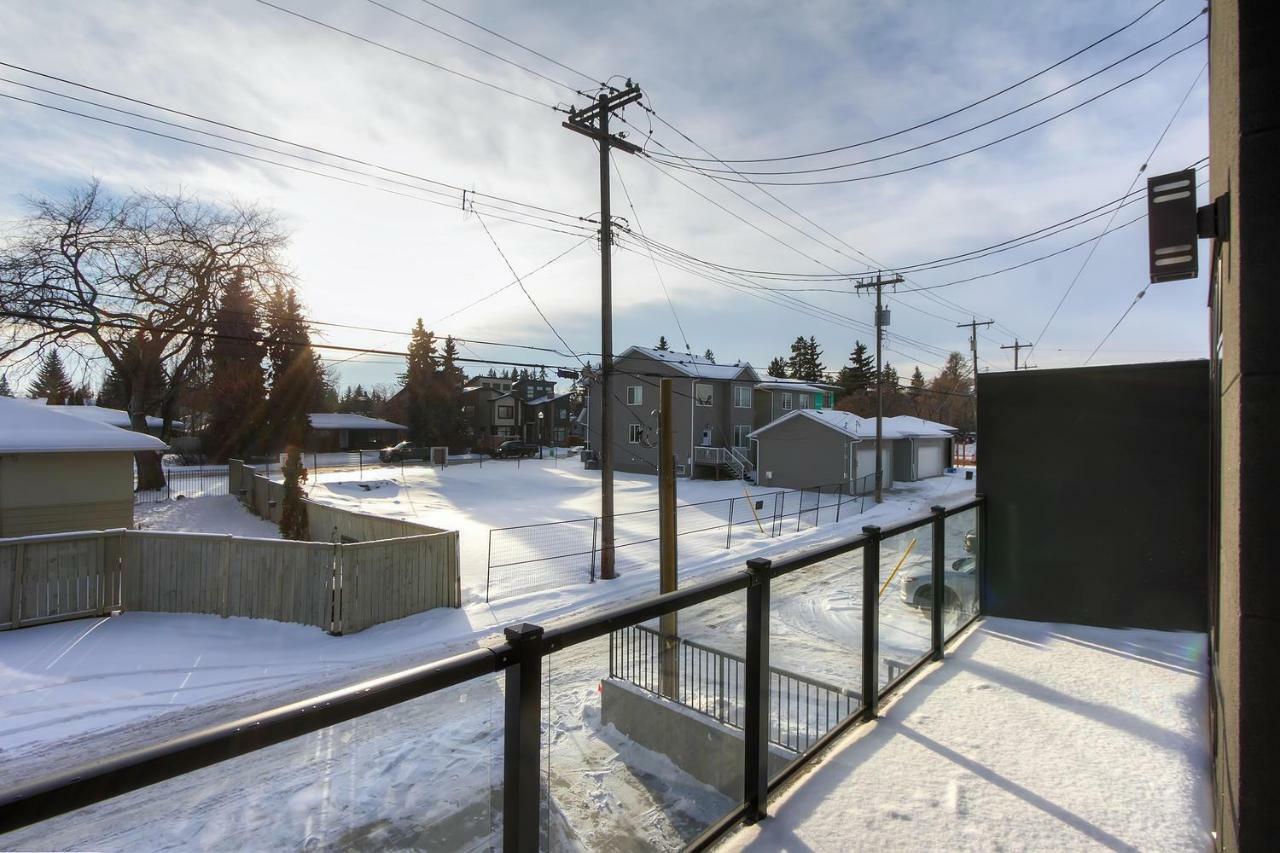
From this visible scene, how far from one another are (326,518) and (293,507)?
87.5 inches

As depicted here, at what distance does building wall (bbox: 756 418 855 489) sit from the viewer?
2848cm

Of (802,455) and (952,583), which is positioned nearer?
(952,583)

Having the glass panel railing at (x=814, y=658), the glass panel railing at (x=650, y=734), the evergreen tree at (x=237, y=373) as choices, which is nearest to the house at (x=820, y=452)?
the evergreen tree at (x=237, y=373)

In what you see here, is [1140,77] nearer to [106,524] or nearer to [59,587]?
[59,587]

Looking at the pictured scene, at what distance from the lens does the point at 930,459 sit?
117 ft

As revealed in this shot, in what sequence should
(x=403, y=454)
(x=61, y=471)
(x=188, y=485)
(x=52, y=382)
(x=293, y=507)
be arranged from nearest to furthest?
1. (x=61, y=471)
2. (x=293, y=507)
3. (x=188, y=485)
4. (x=52, y=382)
5. (x=403, y=454)

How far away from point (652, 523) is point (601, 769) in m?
15.6

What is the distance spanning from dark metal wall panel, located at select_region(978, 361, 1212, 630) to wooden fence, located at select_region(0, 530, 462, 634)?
344 inches

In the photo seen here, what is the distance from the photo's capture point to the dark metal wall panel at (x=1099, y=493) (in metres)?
5.09

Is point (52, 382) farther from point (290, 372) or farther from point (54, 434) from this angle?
point (54, 434)

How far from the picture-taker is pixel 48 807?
104cm

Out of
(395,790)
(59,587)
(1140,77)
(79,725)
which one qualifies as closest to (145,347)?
(59,587)

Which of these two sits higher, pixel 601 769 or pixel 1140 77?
pixel 1140 77

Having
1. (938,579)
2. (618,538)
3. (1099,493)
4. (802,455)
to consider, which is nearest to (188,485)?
(618,538)
